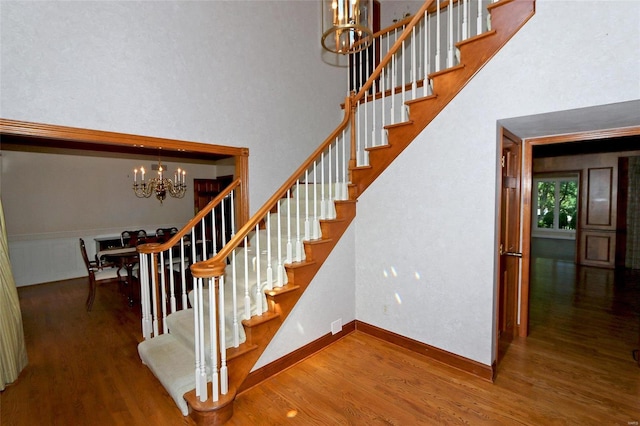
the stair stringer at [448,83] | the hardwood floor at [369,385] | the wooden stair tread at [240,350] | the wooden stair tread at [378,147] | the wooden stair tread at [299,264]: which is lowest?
the hardwood floor at [369,385]

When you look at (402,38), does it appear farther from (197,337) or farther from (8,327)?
(8,327)

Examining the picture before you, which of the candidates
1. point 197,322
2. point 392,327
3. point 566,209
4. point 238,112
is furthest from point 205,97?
point 566,209

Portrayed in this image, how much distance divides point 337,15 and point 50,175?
682cm

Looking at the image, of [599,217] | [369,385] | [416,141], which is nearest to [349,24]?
[416,141]

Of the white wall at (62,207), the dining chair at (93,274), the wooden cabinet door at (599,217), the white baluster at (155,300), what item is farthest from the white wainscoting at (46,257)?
the wooden cabinet door at (599,217)

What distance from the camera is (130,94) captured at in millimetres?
2889

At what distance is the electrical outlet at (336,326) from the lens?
3229mm

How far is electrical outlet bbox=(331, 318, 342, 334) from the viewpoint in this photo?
3.23m

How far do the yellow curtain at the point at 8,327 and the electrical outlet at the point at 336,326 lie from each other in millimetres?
2919

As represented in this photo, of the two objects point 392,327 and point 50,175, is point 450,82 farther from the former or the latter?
point 50,175

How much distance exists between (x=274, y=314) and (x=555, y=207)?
11237mm

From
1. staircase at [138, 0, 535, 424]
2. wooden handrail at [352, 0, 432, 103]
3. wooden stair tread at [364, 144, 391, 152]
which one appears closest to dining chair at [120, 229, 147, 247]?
staircase at [138, 0, 535, 424]

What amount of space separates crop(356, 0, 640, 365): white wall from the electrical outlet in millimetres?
303

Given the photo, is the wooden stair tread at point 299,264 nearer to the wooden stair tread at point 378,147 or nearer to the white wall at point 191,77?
the white wall at point 191,77
